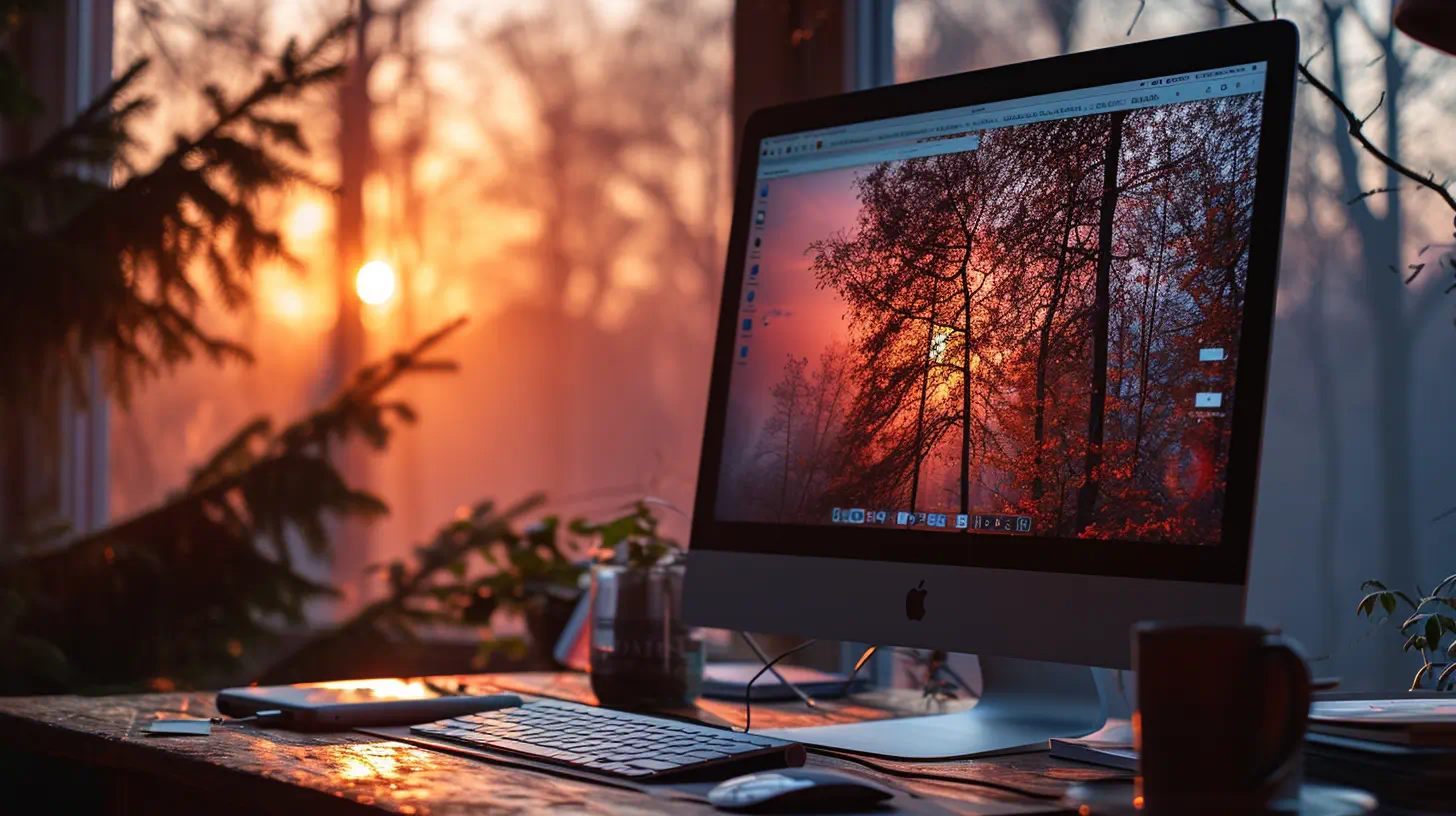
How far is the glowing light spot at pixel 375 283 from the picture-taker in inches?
103

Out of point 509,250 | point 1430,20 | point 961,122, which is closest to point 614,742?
point 961,122

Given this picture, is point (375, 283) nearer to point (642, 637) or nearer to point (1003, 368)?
point (642, 637)

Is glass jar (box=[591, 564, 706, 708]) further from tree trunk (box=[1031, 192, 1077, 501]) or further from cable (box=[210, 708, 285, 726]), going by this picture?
tree trunk (box=[1031, 192, 1077, 501])

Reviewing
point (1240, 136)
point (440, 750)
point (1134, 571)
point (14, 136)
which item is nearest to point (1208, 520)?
point (1134, 571)

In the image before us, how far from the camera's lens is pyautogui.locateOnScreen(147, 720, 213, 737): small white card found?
1077 millimetres

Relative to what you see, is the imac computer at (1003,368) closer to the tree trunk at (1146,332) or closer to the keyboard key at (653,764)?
the tree trunk at (1146,332)

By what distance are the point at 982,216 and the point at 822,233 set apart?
18 centimetres

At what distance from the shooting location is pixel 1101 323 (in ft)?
3.37

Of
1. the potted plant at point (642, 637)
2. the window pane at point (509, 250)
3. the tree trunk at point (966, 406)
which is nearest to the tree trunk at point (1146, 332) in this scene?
the tree trunk at point (966, 406)

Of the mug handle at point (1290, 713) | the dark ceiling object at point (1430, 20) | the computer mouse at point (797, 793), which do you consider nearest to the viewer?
the mug handle at point (1290, 713)

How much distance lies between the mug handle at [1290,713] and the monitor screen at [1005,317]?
11.0 inches

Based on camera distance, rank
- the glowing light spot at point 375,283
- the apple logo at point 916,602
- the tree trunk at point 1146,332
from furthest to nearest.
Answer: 1. the glowing light spot at point 375,283
2. the apple logo at point 916,602
3. the tree trunk at point 1146,332

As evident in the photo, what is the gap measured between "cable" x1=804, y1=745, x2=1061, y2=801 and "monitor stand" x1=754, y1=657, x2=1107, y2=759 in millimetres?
14

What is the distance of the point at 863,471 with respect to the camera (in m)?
1.17
